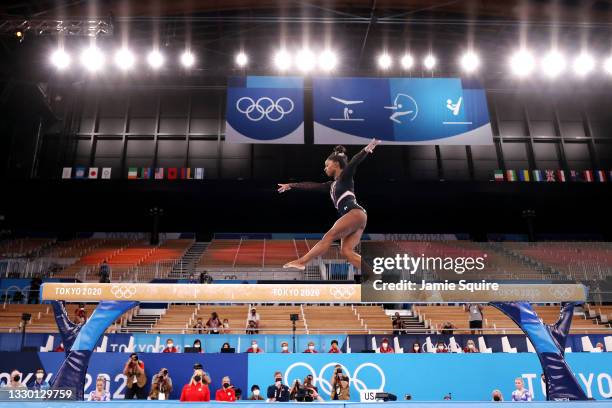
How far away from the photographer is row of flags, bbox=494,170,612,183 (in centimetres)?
1969

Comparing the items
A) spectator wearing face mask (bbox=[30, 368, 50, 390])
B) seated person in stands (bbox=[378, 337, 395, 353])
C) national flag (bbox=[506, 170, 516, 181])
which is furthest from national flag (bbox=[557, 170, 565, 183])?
spectator wearing face mask (bbox=[30, 368, 50, 390])

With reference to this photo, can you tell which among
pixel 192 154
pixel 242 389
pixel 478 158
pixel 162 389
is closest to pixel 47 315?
pixel 162 389

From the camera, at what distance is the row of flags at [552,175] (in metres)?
19.7

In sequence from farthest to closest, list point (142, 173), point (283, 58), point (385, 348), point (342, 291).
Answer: point (142, 173)
point (283, 58)
point (385, 348)
point (342, 291)

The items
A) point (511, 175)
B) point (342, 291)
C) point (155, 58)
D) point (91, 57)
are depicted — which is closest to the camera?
point (342, 291)

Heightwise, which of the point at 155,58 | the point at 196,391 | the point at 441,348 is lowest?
the point at 196,391

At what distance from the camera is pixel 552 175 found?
19781 mm

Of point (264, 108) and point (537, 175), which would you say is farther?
point (537, 175)

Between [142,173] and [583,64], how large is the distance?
648 inches

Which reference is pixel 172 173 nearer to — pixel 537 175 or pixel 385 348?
pixel 385 348

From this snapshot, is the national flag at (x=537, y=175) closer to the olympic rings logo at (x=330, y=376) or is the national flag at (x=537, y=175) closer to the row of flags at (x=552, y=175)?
the row of flags at (x=552, y=175)

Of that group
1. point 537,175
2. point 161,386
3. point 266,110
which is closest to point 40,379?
point 161,386

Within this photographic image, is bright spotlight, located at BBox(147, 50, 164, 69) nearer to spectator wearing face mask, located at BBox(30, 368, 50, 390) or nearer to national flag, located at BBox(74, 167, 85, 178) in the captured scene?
national flag, located at BBox(74, 167, 85, 178)

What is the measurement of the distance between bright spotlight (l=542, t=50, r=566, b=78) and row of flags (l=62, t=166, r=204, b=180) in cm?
1292
